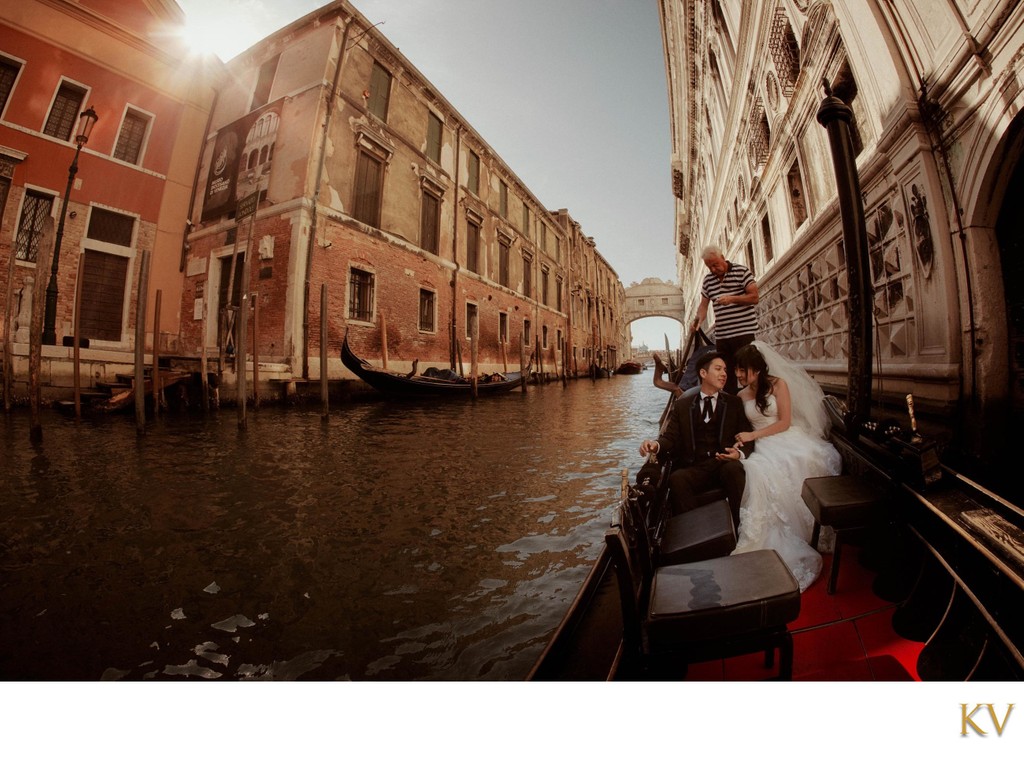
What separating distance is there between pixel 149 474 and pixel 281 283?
6.60 meters

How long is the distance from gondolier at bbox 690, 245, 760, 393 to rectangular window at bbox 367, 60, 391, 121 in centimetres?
1110

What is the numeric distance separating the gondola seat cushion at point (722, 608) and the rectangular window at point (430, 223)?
12.3 meters

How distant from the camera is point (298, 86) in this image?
9422mm

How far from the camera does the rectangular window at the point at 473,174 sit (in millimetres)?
14609

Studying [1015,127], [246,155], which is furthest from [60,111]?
[246,155]

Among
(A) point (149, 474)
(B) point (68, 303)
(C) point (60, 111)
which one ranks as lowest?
(A) point (149, 474)

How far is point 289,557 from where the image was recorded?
1918 mm

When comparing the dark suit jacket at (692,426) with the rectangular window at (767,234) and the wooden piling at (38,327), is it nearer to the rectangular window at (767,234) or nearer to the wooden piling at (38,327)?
the wooden piling at (38,327)

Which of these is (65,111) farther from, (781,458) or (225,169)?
(225,169)

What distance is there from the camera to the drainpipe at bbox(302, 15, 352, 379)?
8.61 meters

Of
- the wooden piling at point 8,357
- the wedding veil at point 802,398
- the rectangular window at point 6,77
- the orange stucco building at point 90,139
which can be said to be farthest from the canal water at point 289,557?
the rectangular window at point 6,77

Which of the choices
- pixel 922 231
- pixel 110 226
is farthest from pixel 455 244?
pixel 922 231
